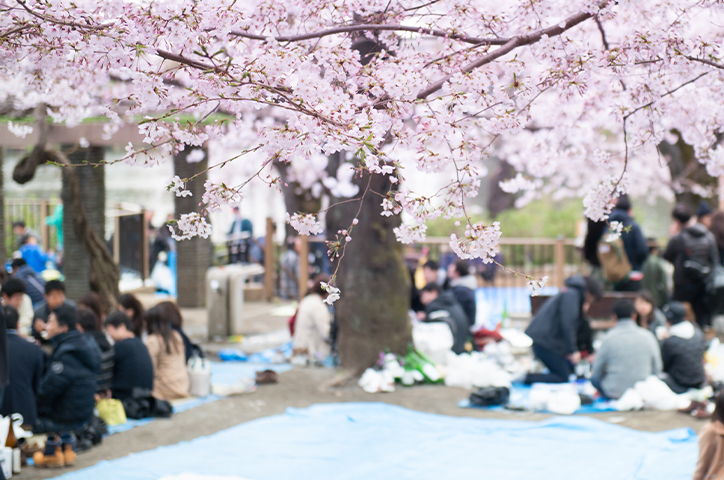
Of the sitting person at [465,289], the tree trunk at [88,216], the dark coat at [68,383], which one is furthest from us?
the tree trunk at [88,216]

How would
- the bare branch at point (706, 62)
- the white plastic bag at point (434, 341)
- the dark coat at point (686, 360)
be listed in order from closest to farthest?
the bare branch at point (706, 62), the dark coat at point (686, 360), the white plastic bag at point (434, 341)

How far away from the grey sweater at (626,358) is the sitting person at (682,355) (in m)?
0.15

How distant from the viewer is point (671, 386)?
22.9 feet

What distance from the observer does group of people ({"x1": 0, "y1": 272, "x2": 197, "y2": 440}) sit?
5.36 m

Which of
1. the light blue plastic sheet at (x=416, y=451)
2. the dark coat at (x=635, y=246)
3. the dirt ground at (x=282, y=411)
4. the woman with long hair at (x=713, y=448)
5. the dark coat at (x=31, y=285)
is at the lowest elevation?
the light blue plastic sheet at (x=416, y=451)

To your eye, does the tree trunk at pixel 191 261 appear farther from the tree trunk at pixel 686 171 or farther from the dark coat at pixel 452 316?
the tree trunk at pixel 686 171

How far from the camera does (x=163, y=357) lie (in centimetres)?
710

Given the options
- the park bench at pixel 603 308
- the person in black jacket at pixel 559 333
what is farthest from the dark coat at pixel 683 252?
the person in black jacket at pixel 559 333

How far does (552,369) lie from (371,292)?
2.08 meters

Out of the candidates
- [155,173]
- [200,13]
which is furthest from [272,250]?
[155,173]

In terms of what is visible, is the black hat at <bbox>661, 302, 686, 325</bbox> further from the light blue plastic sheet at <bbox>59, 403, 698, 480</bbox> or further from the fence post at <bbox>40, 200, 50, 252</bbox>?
the fence post at <bbox>40, 200, 50, 252</bbox>

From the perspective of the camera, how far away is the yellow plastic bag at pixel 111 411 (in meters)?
6.27

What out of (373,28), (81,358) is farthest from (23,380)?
(373,28)

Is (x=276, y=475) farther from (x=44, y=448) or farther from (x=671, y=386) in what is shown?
(x=671, y=386)
